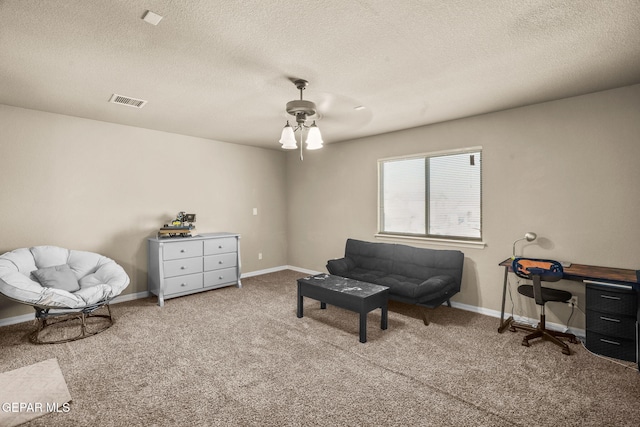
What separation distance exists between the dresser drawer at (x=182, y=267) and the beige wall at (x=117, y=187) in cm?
61

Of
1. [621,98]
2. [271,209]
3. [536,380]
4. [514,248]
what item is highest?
[621,98]

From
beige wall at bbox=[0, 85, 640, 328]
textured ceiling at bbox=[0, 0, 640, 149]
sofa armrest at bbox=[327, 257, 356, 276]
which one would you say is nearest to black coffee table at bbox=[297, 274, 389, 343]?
sofa armrest at bbox=[327, 257, 356, 276]

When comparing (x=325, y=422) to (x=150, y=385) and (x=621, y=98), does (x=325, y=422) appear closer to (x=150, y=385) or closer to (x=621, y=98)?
(x=150, y=385)

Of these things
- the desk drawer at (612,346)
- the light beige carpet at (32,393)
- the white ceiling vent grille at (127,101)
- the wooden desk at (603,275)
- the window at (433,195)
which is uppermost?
the white ceiling vent grille at (127,101)

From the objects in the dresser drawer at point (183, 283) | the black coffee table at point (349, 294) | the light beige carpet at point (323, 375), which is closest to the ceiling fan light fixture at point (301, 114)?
the black coffee table at point (349, 294)

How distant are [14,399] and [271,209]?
4500 mm

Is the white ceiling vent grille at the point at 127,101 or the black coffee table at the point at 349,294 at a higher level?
the white ceiling vent grille at the point at 127,101

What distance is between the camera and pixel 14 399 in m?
2.14

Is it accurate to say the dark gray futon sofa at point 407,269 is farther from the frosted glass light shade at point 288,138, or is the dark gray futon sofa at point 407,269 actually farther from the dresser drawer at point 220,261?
the frosted glass light shade at point 288,138

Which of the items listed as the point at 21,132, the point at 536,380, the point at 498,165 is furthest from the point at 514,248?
the point at 21,132

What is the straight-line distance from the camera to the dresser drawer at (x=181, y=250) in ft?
14.0

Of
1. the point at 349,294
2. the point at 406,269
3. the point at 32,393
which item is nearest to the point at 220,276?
the point at 349,294

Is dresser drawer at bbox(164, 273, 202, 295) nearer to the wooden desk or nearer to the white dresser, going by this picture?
the white dresser

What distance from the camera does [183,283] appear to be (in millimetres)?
4434
